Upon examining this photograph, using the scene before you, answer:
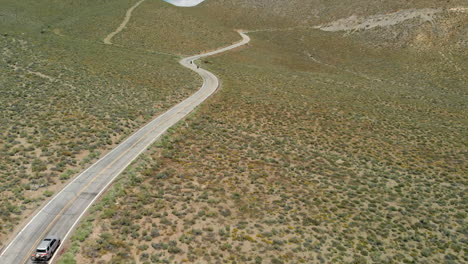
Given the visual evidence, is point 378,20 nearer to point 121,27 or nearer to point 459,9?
point 459,9

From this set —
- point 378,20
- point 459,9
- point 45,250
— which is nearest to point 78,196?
point 45,250

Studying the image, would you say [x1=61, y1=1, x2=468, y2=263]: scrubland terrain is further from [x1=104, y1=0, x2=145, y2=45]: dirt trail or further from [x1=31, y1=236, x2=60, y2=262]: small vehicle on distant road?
[x1=104, y1=0, x2=145, y2=45]: dirt trail

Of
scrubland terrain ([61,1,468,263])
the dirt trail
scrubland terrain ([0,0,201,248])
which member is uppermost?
the dirt trail

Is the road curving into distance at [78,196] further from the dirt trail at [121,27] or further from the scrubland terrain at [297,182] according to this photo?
the dirt trail at [121,27]

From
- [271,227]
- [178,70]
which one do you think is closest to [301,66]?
[178,70]

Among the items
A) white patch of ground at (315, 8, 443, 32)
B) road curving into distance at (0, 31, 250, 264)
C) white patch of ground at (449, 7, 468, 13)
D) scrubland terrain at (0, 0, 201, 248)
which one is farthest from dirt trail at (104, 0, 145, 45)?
white patch of ground at (449, 7, 468, 13)

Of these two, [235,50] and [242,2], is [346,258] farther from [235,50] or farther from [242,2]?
[242,2]
